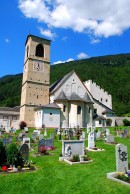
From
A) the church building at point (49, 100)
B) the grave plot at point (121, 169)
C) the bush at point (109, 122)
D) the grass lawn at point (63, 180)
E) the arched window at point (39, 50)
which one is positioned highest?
the arched window at point (39, 50)

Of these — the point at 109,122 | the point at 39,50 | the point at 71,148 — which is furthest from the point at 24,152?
the point at 109,122

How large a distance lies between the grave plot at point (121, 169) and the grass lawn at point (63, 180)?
342 mm

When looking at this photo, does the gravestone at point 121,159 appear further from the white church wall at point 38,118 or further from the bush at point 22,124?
the bush at point 22,124

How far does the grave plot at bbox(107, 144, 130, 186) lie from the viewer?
366 inches

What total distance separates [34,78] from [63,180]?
37.4 m

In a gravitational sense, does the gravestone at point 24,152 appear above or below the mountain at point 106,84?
below

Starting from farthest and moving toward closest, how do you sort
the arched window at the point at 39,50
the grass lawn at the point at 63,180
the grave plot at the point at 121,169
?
the arched window at the point at 39,50, the grave plot at the point at 121,169, the grass lawn at the point at 63,180

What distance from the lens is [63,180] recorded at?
376 inches

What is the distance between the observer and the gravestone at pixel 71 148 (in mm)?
13844

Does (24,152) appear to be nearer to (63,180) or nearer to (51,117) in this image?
(63,180)

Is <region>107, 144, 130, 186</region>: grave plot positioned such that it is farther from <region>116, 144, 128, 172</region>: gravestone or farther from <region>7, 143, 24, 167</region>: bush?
<region>7, 143, 24, 167</region>: bush

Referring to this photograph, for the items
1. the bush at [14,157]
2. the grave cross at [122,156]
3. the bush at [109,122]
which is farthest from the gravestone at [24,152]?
the bush at [109,122]

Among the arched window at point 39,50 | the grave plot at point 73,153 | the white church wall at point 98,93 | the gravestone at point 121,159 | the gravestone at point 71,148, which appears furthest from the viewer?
the white church wall at point 98,93

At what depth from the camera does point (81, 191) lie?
8.27 m
